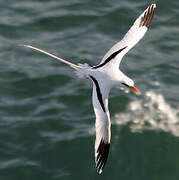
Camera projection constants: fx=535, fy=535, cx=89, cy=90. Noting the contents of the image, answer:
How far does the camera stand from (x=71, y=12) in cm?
2128

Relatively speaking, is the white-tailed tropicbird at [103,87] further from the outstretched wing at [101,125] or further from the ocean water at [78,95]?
the ocean water at [78,95]

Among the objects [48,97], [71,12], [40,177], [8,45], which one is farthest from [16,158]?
[71,12]

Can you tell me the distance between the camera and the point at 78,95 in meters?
17.8

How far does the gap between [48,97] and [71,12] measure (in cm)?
484

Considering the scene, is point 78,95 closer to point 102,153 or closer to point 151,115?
point 151,115

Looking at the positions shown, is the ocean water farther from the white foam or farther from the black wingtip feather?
the black wingtip feather

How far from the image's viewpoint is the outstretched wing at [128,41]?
14242mm

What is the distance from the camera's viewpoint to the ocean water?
51.8 feet

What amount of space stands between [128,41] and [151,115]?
348cm

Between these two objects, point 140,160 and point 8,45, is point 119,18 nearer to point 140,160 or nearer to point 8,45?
point 8,45

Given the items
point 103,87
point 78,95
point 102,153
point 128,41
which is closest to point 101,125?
point 102,153

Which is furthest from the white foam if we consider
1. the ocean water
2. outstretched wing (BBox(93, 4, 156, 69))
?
outstretched wing (BBox(93, 4, 156, 69))

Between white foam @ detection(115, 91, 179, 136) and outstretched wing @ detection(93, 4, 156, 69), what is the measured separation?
318 centimetres

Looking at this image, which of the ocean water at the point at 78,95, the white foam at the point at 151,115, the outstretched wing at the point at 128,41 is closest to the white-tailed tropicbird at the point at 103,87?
the outstretched wing at the point at 128,41
